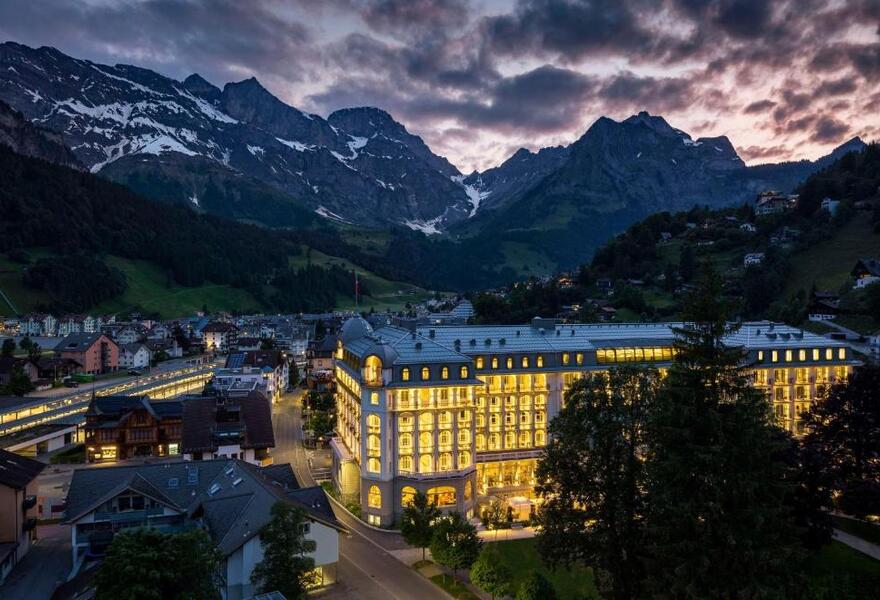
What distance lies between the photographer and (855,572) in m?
52.2

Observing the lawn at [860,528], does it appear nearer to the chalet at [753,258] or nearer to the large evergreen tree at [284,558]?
the large evergreen tree at [284,558]

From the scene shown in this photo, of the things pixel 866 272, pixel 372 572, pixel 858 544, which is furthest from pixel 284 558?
pixel 866 272

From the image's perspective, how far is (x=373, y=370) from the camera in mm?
67000

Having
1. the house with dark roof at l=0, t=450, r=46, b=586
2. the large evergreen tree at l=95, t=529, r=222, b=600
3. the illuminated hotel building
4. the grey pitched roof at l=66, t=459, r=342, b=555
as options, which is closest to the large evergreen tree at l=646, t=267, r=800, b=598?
the large evergreen tree at l=95, t=529, r=222, b=600

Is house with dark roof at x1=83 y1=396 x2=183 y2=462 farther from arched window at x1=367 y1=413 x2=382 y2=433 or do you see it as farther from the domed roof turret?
arched window at x1=367 y1=413 x2=382 y2=433

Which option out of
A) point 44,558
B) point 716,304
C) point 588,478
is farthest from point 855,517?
point 44,558

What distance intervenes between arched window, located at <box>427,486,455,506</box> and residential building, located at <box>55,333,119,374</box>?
13555cm

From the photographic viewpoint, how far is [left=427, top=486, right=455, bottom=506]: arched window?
66875 millimetres

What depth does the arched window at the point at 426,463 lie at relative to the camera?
68062 mm

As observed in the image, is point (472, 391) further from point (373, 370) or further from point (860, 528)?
point (860, 528)

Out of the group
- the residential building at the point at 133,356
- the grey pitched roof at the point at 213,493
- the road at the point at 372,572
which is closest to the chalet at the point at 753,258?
the road at the point at 372,572

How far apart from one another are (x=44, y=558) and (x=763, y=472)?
203 ft

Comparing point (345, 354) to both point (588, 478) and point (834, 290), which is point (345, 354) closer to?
point (588, 478)

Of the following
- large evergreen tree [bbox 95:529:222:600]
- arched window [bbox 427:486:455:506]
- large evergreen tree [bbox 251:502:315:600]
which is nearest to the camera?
large evergreen tree [bbox 95:529:222:600]
